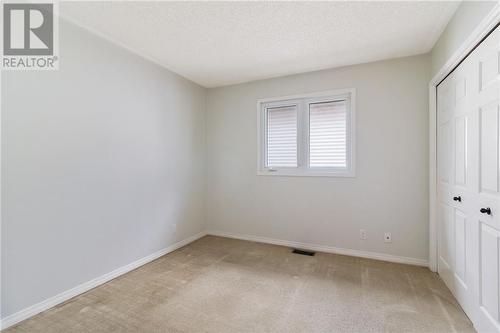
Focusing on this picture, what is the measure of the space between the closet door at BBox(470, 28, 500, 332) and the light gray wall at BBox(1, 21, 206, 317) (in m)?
3.30

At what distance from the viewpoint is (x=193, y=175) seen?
3.89m

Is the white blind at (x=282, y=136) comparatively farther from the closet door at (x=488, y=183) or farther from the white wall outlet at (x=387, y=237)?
the closet door at (x=488, y=183)

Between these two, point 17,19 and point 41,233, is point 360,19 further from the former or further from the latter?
point 41,233

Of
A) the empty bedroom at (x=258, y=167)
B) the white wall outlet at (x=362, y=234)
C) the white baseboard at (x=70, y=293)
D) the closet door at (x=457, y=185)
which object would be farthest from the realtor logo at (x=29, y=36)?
the white wall outlet at (x=362, y=234)

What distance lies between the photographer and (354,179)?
10.4ft

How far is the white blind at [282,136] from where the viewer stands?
361 centimetres

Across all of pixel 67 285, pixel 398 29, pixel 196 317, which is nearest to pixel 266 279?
pixel 196 317

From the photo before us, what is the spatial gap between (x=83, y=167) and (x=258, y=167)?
2354mm

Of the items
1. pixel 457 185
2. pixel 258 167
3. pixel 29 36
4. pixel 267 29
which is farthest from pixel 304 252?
pixel 29 36

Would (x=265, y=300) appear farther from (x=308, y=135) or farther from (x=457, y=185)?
(x=308, y=135)

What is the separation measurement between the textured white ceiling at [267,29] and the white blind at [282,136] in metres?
0.75

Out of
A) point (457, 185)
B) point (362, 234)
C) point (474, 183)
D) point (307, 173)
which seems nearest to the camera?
point (474, 183)

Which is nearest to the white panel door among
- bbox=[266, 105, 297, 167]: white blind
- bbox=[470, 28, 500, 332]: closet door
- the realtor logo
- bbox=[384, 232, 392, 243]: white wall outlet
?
bbox=[470, 28, 500, 332]: closet door

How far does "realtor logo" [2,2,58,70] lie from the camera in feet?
6.02
